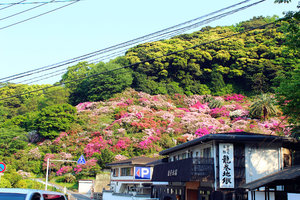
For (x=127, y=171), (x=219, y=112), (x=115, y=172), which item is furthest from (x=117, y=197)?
(x=219, y=112)

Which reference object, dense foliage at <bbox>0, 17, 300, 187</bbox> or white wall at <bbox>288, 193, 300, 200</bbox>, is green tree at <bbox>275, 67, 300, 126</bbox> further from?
dense foliage at <bbox>0, 17, 300, 187</bbox>

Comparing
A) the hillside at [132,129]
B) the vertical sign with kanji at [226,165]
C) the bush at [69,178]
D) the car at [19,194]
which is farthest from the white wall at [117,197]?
Result: the car at [19,194]

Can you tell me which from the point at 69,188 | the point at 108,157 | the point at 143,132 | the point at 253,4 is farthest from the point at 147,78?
the point at 253,4

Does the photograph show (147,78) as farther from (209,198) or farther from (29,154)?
(209,198)

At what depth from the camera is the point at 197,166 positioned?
67.8 ft

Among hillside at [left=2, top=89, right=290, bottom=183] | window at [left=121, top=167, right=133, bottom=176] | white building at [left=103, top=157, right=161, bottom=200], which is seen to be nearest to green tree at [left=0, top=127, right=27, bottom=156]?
hillside at [left=2, top=89, right=290, bottom=183]

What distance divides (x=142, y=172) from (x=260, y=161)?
62.0 feet

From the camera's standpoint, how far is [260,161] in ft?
70.0

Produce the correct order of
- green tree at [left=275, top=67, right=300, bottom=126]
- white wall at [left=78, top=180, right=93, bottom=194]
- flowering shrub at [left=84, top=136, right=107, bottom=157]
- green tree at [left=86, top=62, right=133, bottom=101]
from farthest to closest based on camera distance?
green tree at [left=86, top=62, right=133, bottom=101], flowering shrub at [left=84, top=136, right=107, bottom=157], white wall at [left=78, top=180, right=93, bottom=194], green tree at [left=275, top=67, right=300, bottom=126]

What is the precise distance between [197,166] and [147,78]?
53.5 metres

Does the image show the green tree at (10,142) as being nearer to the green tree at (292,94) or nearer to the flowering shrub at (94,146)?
the flowering shrub at (94,146)

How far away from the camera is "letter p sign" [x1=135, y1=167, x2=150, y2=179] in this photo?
37.7m

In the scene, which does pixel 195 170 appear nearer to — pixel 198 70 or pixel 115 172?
pixel 115 172

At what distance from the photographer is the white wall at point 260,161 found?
21.0 meters
